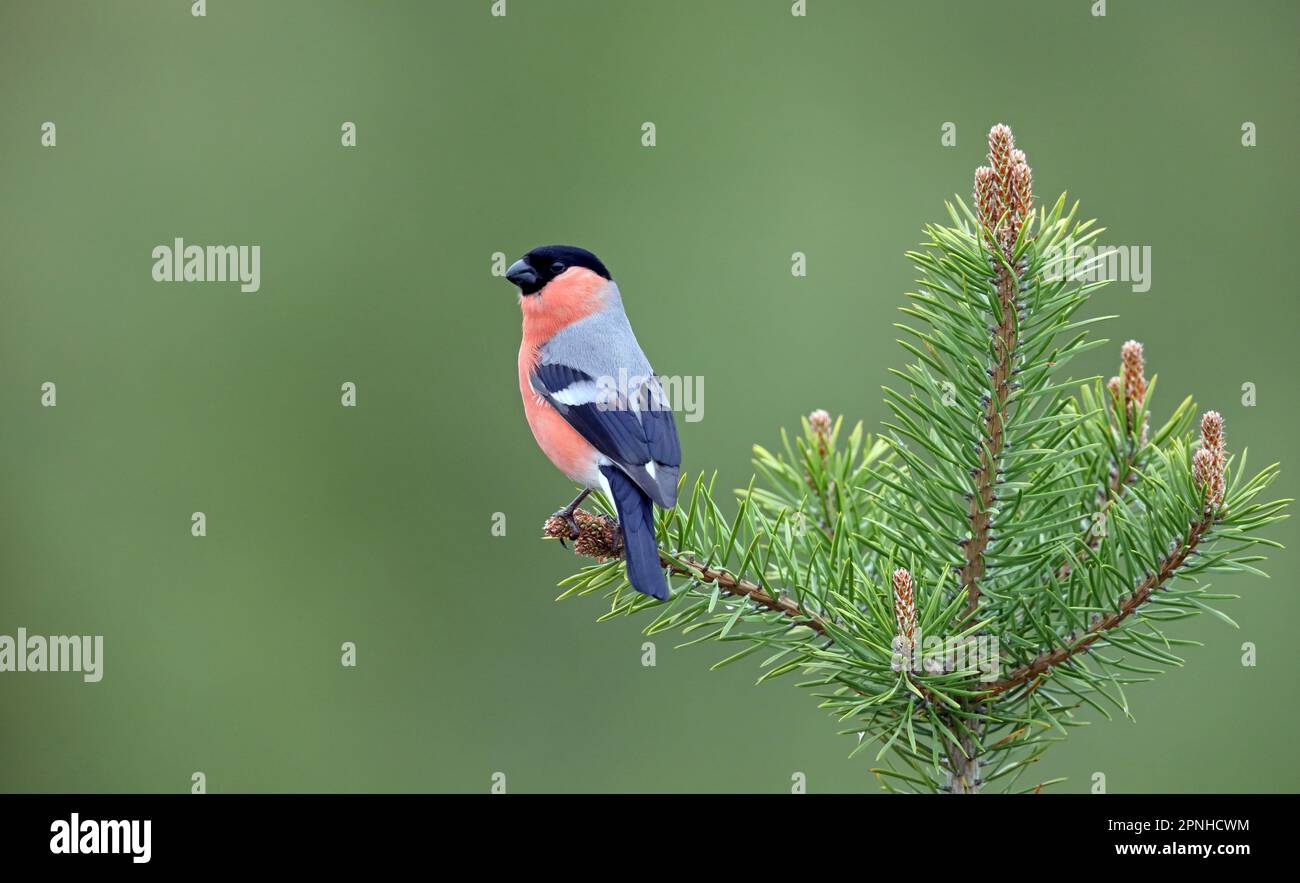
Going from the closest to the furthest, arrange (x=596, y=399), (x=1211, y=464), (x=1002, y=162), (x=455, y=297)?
(x=1211, y=464) → (x=1002, y=162) → (x=596, y=399) → (x=455, y=297)

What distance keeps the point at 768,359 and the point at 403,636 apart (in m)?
2.07

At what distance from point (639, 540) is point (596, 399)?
80cm

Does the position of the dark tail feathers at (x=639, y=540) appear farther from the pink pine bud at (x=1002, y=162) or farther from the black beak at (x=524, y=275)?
the black beak at (x=524, y=275)

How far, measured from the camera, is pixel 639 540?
6.68 feet

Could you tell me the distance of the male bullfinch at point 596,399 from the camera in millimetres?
2236

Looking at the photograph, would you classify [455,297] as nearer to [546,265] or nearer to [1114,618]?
[546,265]

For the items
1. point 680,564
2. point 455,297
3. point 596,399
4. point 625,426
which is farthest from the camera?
point 455,297

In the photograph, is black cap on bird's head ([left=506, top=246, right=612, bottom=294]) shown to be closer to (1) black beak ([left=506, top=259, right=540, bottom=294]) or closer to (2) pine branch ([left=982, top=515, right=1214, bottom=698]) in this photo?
(1) black beak ([left=506, top=259, right=540, bottom=294])

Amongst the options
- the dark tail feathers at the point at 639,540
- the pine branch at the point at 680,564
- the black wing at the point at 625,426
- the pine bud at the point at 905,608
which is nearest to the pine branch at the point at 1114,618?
the pine bud at the point at 905,608

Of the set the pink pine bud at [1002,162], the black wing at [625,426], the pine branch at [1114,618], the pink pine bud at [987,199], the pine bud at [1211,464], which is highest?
the pink pine bud at [1002,162]

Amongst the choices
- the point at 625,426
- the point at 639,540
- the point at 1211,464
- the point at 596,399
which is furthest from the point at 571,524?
the point at 1211,464

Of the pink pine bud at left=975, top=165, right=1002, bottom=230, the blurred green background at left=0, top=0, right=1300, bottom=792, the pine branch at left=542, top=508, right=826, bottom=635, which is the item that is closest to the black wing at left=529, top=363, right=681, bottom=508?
the pine branch at left=542, top=508, right=826, bottom=635

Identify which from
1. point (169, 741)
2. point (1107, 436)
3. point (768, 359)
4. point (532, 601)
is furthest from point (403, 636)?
point (1107, 436)

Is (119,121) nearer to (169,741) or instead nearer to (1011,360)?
(169,741)
